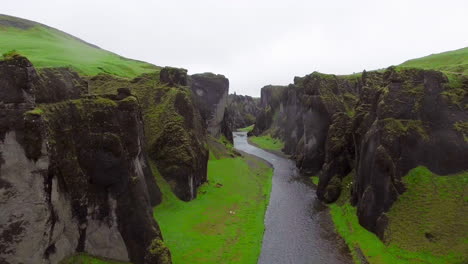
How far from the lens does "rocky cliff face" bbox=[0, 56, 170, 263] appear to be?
28188mm

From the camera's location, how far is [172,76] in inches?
3248

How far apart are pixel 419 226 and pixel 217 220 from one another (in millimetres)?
27314

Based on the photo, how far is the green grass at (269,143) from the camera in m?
146

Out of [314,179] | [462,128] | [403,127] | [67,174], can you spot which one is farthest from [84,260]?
[314,179]

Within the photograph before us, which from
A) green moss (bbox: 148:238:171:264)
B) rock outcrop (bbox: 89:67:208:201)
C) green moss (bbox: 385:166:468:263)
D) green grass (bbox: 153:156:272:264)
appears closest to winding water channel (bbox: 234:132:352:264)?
green grass (bbox: 153:156:272:264)

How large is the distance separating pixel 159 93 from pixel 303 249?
45.7 meters

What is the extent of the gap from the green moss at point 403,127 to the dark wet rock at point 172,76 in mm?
45857

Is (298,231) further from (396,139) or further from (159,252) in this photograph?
(159,252)

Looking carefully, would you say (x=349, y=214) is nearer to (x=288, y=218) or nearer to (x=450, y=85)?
(x=288, y=218)

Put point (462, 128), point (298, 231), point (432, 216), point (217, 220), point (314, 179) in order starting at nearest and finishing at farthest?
point (432, 216)
point (462, 128)
point (298, 231)
point (217, 220)
point (314, 179)

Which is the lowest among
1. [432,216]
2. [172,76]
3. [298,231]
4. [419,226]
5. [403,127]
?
[298,231]

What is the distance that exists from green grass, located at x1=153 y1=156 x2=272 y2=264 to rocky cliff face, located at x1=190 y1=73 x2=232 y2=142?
187 feet

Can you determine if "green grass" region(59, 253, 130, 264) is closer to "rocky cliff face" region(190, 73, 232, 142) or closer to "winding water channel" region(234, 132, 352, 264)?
"winding water channel" region(234, 132, 352, 264)

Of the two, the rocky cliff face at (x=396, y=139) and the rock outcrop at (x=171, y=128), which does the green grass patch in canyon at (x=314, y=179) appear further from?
the rock outcrop at (x=171, y=128)
